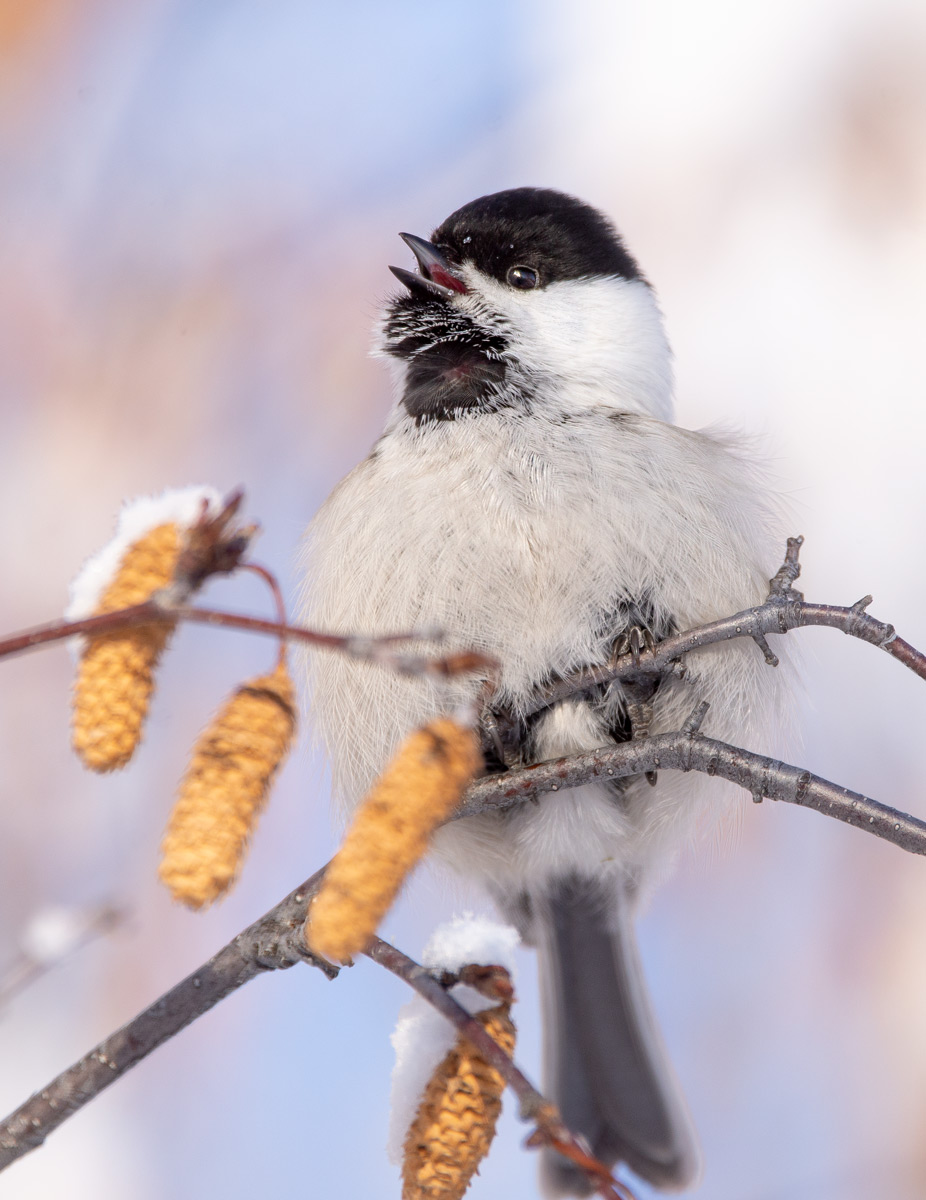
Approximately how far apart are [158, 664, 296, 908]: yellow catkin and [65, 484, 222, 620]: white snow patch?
0.33 ft

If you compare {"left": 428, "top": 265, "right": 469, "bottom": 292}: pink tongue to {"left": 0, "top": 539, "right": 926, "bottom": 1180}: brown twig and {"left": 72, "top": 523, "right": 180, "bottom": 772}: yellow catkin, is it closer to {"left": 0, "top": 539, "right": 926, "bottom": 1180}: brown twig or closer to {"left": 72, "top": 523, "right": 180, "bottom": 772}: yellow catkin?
{"left": 0, "top": 539, "right": 926, "bottom": 1180}: brown twig

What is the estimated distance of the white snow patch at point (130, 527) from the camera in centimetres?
62

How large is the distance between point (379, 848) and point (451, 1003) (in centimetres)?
18

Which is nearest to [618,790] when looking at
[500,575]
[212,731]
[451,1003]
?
[500,575]

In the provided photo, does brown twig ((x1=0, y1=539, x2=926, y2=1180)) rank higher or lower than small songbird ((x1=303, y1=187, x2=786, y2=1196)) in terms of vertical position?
lower

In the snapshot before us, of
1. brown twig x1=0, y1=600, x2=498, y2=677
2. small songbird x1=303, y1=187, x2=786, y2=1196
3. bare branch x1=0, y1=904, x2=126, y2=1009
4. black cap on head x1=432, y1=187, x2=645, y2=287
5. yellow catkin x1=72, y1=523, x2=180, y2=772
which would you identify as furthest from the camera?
black cap on head x1=432, y1=187, x2=645, y2=287

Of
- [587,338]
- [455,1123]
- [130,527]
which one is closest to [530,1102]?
[455,1123]

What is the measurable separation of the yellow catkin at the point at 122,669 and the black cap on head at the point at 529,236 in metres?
0.92

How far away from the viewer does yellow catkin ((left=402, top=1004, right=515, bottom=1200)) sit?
2.22ft

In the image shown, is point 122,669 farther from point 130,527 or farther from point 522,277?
point 522,277

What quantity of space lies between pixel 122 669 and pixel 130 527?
12cm

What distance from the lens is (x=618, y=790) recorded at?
1285 millimetres

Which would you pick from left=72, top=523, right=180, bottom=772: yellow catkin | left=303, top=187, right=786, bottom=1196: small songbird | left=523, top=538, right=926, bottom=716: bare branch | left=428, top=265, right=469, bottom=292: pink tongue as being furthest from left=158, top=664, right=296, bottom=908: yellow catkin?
left=428, top=265, right=469, bottom=292: pink tongue

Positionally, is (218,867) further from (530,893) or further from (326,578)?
(530,893)
